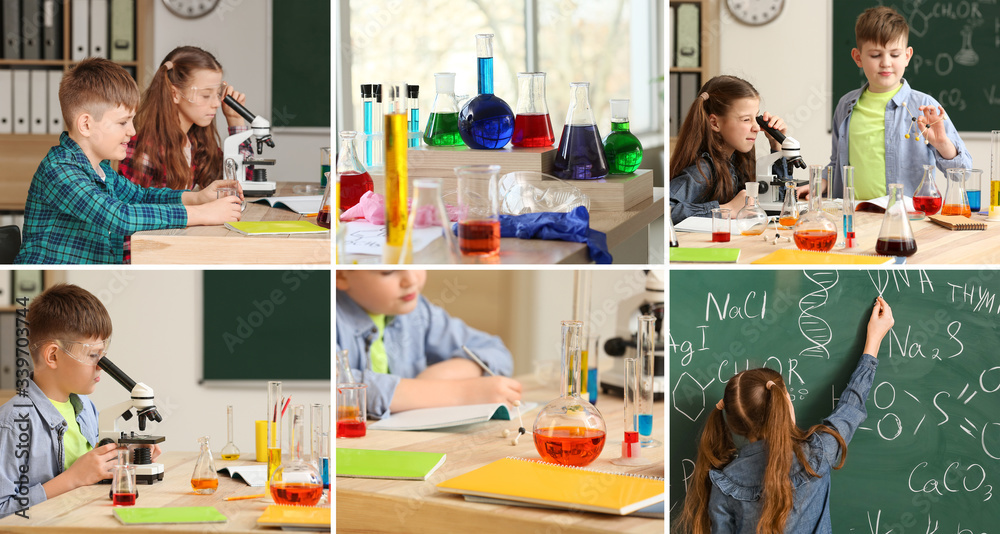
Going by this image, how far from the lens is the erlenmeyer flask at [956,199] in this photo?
1.70 meters

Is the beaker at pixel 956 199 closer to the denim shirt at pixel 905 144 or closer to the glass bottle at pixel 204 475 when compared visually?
the denim shirt at pixel 905 144

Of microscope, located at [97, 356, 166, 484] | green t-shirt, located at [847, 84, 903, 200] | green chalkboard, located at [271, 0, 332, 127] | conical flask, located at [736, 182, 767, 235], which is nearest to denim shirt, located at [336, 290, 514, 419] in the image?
microscope, located at [97, 356, 166, 484]

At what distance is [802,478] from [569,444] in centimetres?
45

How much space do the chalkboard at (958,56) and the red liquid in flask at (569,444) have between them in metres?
1.77

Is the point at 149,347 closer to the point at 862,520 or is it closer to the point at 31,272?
the point at 31,272

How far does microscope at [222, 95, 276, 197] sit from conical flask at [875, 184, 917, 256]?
1.25 m

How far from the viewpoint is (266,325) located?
256 cm

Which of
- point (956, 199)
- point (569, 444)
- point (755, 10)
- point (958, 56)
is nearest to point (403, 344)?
point (569, 444)

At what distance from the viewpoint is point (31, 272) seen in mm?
2656

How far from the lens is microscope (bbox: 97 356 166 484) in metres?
1.50

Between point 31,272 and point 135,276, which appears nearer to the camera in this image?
point 135,276

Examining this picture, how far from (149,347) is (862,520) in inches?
56.8

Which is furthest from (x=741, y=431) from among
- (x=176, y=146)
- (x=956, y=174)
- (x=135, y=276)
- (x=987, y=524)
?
(x=176, y=146)

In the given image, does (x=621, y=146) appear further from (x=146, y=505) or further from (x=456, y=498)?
(x=146, y=505)
